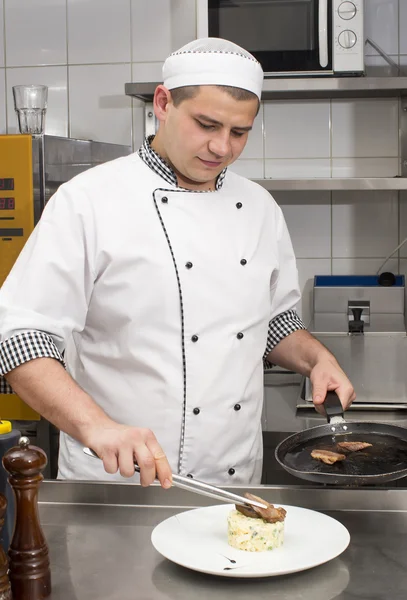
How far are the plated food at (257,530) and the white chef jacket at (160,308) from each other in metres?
0.52

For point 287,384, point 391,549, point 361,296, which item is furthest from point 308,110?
point 391,549

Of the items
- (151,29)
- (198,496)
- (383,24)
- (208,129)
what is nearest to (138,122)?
(151,29)

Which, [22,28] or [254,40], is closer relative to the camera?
[254,40]

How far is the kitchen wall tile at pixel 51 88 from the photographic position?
3.17m

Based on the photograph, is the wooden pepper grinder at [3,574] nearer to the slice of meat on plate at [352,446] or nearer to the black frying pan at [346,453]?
the black frying pan at [346,453]

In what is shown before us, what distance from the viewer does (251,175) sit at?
3086mm

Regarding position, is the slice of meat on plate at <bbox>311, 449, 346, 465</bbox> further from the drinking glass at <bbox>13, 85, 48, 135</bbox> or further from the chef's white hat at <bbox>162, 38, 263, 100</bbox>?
the drinking glass at <bbox>13, 85, 48, 135</bbox>

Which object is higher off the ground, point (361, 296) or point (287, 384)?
point (361, 296)

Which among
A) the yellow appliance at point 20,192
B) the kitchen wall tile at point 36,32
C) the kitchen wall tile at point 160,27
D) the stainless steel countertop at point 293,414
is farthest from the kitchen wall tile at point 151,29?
the stainless steel countertop at point 293,414

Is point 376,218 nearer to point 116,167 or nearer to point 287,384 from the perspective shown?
point 287,384

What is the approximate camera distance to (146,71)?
10.3ft

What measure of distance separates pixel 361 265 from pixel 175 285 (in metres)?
1.55

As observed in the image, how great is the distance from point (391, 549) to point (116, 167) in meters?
0.92

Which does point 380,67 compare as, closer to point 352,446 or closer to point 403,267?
point 403,267
